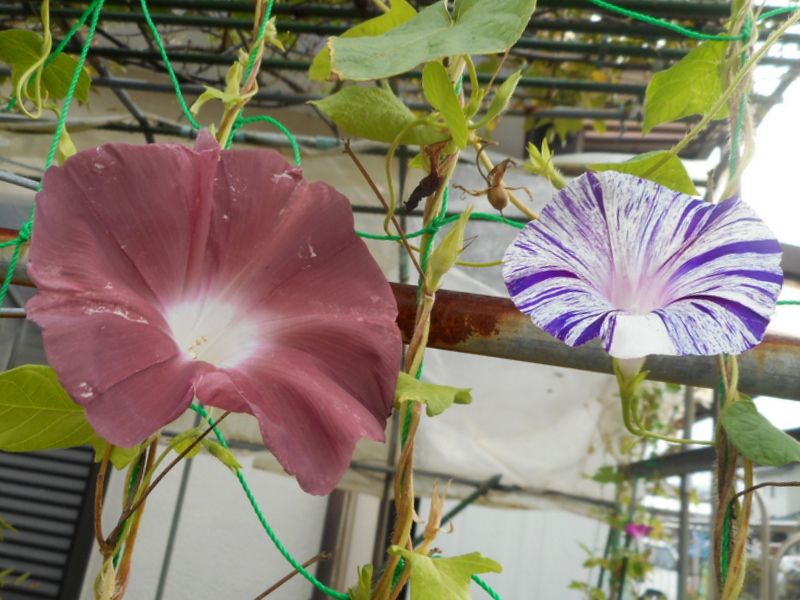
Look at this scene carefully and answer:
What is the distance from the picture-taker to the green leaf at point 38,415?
36 centimetres

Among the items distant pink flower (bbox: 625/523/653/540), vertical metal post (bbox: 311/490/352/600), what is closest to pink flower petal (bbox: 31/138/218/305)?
distant pink flower (bbox: 625/523/653/540)

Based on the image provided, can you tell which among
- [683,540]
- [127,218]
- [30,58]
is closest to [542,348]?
[127,218]

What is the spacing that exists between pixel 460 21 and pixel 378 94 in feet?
0.23

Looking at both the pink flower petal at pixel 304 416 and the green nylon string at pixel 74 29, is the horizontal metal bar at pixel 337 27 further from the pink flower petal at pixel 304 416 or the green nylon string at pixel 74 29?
the pink flower petal at pixel 304 416

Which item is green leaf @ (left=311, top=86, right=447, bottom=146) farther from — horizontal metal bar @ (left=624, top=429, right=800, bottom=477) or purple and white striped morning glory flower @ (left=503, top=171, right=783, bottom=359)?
horizontal metal bar @ (left=624, top=429, right=800, bottom=477)

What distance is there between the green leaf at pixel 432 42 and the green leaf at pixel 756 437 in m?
0.21

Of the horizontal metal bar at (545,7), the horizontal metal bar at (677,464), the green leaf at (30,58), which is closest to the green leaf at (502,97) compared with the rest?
the green leaf at (30,58)

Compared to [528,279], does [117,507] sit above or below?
below

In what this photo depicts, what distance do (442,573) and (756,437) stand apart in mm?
165

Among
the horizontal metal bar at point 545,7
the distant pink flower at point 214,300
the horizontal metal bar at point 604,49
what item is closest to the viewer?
the distant pink flower at point 214,300

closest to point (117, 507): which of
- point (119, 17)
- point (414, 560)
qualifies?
point (119, 17)

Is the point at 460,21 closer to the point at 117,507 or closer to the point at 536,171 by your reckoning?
the point at 536,171

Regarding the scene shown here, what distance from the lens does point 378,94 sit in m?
0.41

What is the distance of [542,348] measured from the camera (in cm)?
39
